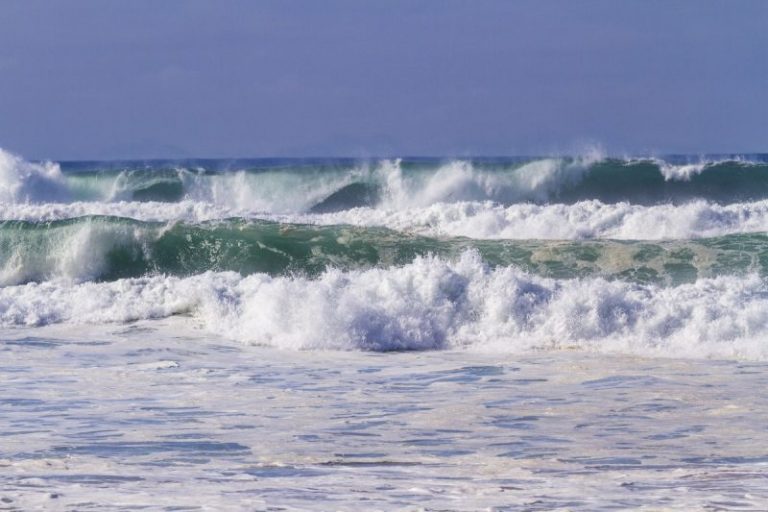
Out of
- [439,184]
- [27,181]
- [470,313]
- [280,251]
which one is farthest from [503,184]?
[470,313]

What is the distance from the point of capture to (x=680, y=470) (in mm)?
6711

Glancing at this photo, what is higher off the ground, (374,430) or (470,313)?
(470,313)

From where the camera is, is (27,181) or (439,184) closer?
(439,184)

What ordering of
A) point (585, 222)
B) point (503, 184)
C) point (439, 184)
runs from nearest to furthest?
point (585, 222) → point (503, 184) → point (439, 184)

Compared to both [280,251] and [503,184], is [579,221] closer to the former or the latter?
[280,251]

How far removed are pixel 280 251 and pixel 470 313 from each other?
5594 millimetres

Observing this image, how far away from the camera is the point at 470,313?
494 inches

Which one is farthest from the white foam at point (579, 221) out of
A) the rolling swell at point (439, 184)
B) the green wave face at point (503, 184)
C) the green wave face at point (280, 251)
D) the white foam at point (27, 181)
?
the white foam at point (27, 181)

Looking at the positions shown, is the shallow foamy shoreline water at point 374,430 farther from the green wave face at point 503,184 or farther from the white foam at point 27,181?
the white foam at point 27,181

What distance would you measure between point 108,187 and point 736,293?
76.0 ft

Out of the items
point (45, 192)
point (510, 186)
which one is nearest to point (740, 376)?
point (510, 186)

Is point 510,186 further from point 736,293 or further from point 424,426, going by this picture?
point 424,426

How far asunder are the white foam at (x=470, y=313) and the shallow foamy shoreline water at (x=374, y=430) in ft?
1.45

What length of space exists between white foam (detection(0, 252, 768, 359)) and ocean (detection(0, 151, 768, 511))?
0.10 feet
